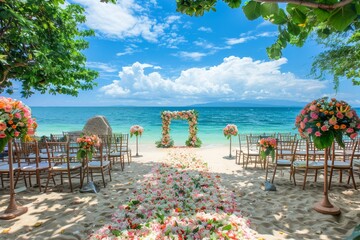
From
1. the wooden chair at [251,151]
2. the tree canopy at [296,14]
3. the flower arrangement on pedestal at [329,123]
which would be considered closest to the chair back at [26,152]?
the tree canopy at [296,14]

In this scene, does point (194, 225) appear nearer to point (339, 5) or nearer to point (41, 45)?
point (339, 5)

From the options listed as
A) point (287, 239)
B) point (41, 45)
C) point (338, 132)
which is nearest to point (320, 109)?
point (338, 132)

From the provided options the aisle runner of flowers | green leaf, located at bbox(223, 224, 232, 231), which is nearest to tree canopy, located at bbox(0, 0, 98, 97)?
the aisle runner of flowers

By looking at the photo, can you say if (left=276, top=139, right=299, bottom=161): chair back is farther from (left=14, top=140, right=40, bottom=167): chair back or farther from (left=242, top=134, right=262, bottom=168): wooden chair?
(left=14, top=140, right=40, bottom=167): chair back

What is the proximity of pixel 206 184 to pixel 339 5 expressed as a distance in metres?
4.39

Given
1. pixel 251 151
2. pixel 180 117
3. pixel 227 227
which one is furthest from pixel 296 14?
pixel 180 117

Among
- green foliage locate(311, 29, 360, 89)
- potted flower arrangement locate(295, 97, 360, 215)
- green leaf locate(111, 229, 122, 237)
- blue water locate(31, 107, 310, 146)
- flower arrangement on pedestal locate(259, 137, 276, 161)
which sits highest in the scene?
green foliage locate(311, 29, 360, 89)

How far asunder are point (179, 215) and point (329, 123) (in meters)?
2.63

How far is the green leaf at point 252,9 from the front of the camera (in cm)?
130

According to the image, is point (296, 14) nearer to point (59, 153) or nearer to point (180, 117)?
point (59, 153)

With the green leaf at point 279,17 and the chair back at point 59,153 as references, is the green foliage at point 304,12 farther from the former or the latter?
the chair back at point 59,153

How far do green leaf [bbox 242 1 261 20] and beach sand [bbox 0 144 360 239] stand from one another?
8.31 feet

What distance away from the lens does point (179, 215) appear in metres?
3.21

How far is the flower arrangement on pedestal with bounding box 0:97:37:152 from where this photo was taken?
3213 millimetres
